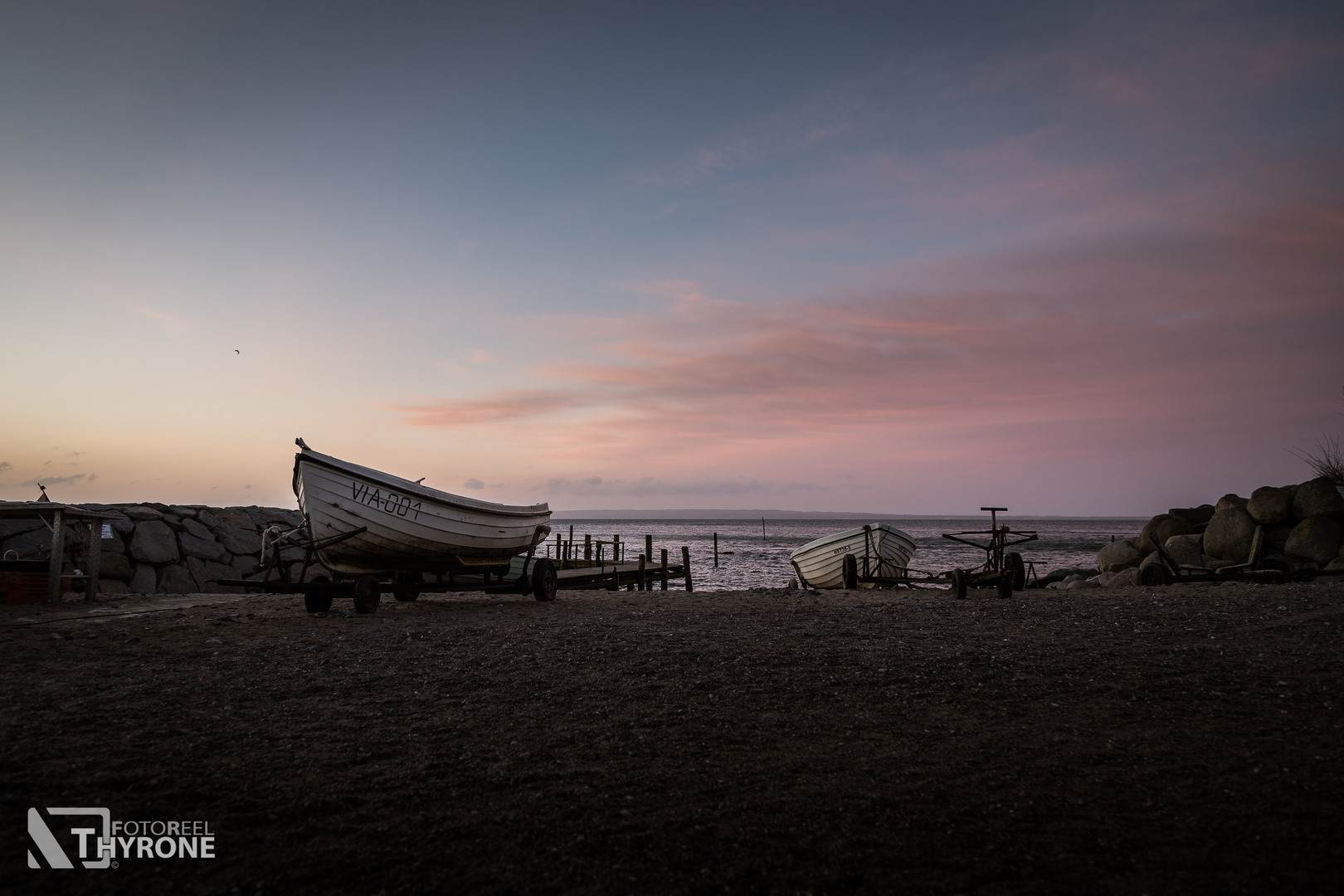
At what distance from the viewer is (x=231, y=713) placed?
5215mm

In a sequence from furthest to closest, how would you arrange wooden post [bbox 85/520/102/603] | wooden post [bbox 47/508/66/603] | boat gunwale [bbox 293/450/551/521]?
wooden post [bbox 85/520/102/603], wooden post [bbox 47/508/66/603], boat gunwale [bbox 293/450/551/521]

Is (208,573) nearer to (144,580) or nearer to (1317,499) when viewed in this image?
(144,580)

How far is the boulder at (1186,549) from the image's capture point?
20.1 meters

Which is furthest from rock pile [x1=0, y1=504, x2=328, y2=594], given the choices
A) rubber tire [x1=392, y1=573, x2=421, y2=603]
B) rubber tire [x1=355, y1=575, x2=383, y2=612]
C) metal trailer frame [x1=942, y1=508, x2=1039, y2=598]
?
metal trailer frame [x1=942, y1=508, x2=1039, y2=598]

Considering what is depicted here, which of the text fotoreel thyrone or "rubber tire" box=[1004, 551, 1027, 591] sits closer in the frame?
the text fotoreel thyrone

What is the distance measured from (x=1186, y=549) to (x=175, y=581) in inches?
1166

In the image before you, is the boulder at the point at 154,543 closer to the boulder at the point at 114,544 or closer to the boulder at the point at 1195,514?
the boulder at the point at 114,544

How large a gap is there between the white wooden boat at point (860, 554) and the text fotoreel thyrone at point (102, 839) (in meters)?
17.4

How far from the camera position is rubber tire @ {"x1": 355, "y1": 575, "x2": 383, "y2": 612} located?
1111cm

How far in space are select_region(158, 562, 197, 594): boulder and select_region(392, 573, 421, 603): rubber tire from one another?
32.6 feet

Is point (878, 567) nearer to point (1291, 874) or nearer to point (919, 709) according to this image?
point (919, 709)

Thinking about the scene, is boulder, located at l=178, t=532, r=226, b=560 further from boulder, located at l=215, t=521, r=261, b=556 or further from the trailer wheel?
the trailer wheel

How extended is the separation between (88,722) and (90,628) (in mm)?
5822

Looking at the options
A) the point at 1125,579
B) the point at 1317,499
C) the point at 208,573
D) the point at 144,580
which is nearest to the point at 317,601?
the point at 144,580
